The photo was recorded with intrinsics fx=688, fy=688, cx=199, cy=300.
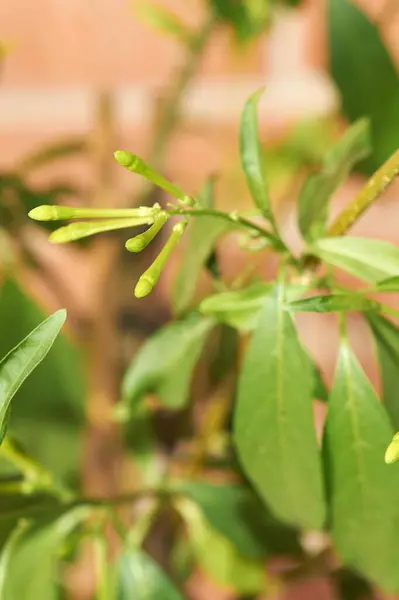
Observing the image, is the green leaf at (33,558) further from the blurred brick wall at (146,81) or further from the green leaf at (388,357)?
the blurred brick wall at (146,81)

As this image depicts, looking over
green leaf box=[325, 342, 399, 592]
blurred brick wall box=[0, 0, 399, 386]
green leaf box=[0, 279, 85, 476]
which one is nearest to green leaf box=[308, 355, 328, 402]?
green leaf box=[325, 342, 399, 592]

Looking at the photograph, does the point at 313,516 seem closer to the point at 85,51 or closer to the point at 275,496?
the point at 275,496

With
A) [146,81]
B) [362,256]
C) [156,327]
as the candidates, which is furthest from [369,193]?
[146,81]

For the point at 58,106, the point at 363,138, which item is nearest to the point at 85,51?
the point at 58,106

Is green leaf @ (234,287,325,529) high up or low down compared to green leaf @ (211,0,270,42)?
down

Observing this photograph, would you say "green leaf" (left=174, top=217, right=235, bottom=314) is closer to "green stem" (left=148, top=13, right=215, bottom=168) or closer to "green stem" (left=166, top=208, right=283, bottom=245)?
"green stem" (left=166, top=208, right=283, bottom=245)

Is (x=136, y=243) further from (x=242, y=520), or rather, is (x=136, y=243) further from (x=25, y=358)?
(x=242, y=520)
